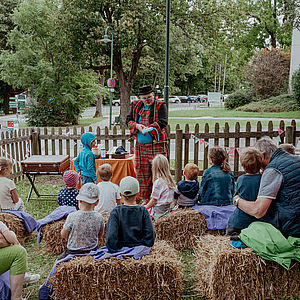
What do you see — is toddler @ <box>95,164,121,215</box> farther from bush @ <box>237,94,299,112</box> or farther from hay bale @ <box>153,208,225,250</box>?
bush @ <box>237,94,299,112</box>

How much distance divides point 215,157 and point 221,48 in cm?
→ 1730

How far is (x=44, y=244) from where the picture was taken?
189 inches

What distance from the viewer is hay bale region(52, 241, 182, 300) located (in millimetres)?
A: 3018

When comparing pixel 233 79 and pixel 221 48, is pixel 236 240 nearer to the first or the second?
pixel 221 48

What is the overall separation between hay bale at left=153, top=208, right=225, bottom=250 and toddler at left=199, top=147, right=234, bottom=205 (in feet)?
1.22

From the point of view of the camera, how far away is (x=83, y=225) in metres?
3.37

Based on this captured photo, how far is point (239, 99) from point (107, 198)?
103 feet

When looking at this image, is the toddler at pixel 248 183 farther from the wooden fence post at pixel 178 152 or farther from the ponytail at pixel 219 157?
the wooden fence post at pixel 178 152

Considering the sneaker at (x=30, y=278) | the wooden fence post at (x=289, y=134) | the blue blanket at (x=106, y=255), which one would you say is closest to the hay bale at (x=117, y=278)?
the blue blanket at (x=106, y=255)

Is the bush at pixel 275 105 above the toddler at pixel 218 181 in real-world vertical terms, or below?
above

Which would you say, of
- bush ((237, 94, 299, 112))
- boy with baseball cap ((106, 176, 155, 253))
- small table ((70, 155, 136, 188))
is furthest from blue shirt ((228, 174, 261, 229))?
bush ((237, 94, 299, 112))

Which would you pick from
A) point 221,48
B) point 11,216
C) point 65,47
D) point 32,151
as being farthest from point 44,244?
point 221,48

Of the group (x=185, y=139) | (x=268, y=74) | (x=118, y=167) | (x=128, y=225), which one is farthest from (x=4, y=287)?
(x=268, y=74)

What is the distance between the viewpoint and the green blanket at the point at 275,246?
118 inches
